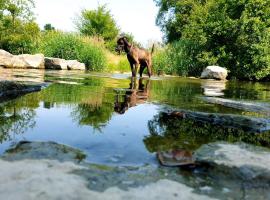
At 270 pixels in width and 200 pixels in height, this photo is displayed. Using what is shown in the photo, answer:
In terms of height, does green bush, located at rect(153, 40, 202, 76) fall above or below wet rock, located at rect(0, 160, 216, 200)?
above

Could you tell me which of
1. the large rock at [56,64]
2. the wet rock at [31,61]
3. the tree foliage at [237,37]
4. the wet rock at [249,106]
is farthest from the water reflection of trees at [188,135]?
the tree foliage at [237,37]

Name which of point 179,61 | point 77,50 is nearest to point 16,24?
point 77,50

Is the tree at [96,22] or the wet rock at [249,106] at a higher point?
the tree at [96,22]

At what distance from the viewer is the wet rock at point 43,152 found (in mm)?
2328

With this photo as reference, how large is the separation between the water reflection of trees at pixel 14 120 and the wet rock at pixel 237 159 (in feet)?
5.06

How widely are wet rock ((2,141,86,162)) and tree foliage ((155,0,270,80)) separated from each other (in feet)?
67.2

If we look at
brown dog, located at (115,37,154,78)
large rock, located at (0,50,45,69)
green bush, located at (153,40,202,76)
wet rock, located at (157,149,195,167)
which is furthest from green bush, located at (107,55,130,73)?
wet rock, located at (157,149,195,167)

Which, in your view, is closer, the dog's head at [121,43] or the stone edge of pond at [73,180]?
the stone edge of pond at [73,180]

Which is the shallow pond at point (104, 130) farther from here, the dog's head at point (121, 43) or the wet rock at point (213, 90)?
the dog's head at point (121, 43)

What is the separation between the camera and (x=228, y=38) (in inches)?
904

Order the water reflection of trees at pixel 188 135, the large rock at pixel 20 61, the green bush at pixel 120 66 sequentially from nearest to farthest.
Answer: the water reflection of trees at pixel 188 135, the large rock at pixel 20 61, the green bush at pixel 120 66

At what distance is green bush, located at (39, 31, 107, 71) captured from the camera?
23.2 metres

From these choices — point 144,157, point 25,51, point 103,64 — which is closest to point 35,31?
point 25,51

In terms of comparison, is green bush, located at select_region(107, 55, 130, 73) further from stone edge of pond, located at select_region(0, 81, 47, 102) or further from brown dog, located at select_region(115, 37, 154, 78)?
stone edge of pond, located at select_region(0, 81, 47, 102)
